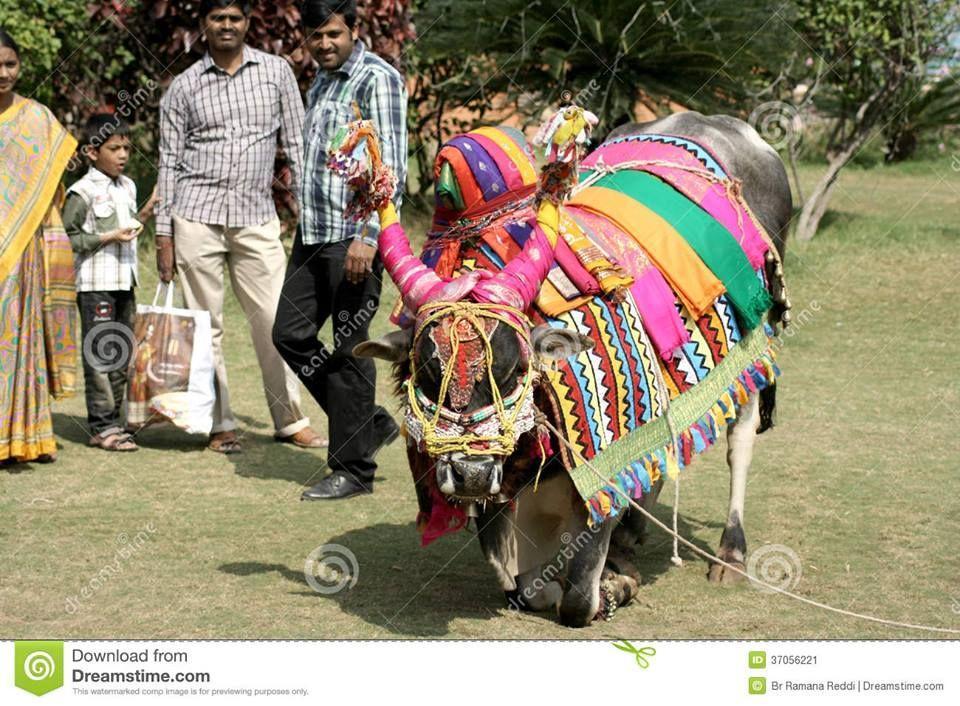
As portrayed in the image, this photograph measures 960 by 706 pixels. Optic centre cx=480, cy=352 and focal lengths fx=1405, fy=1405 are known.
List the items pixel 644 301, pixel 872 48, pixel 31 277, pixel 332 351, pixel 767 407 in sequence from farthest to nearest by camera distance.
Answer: pixel 872 48 < pixel 31 277 < pixel 332 351 < pixel 767 407 < pixel 644 301

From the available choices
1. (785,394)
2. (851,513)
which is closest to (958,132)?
(785,394)

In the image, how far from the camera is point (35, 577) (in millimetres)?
5207

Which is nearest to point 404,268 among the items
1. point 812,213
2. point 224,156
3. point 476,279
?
point 476,279

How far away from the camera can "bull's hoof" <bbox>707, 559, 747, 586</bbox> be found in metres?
5.36

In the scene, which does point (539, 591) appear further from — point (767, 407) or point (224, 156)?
point (224, 156)

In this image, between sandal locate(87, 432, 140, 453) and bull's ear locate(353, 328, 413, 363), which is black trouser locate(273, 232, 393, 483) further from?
bull's ear locate(353, 328, 413, 363)

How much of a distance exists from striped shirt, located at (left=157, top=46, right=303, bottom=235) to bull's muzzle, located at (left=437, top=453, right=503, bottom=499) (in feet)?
10.7

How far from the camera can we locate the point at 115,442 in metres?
7.22

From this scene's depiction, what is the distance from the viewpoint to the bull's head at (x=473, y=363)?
4039mm

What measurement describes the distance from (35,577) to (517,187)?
90.2 inches

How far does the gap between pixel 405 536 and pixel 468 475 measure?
1.94 meters

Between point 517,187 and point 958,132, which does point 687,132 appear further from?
point 958,132

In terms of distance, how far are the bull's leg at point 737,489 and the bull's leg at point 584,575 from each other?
0.82 metres
